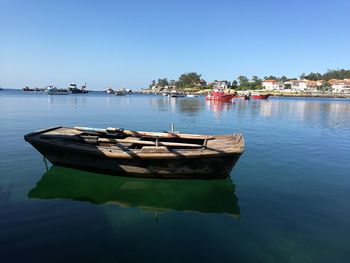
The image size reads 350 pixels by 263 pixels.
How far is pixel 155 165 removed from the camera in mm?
10094

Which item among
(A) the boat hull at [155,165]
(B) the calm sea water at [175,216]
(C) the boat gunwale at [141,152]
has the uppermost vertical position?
(C) the boat gunwale at [141,152]

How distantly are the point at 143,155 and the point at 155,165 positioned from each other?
582 mm

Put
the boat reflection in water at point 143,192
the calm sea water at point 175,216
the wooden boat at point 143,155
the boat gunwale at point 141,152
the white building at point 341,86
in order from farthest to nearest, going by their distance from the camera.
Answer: the white building at point 341,86, the wooden boat at point 143,155, the boat gunwale at point 141,152, the boat reflection in water at point 143,192, the calm sea water at point 175,216

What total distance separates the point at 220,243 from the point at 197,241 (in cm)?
51

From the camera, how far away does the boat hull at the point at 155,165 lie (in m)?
9.91

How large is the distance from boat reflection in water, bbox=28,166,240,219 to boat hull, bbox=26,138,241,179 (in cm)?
28

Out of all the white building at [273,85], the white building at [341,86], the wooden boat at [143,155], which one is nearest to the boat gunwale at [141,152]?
the wooden boat at [143,155]

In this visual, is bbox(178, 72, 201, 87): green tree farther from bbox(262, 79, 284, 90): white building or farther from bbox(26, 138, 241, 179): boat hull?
bbox(26, 138, 241, 179): boat hull

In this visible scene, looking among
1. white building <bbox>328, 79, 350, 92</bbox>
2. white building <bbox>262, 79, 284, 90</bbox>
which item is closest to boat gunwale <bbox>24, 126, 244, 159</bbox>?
white building <bbox>328, 79, 350, 92</bbox>

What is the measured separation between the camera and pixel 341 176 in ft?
39.1

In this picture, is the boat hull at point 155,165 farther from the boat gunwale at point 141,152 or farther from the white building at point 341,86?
the white building at point 341,86

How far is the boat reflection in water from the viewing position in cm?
874

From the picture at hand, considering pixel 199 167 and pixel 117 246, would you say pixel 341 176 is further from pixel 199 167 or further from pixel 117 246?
pixel 117 246

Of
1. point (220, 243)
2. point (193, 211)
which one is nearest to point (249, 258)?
point (220, 243)
